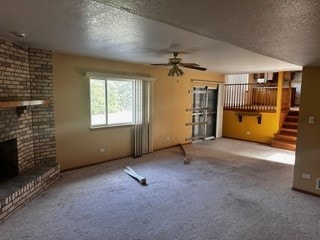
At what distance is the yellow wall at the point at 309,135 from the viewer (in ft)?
12.3

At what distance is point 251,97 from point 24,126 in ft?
26.1

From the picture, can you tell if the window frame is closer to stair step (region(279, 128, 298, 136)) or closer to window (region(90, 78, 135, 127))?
window (region(90, 78, 135, 127))

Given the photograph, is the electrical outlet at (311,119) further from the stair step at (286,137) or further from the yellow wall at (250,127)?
the yellow wall at (250,127)

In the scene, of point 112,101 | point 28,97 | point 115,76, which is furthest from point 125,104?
point 28,97

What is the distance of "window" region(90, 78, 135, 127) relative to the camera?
5.20 metres

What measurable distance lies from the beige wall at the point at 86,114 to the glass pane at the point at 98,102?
0.18m

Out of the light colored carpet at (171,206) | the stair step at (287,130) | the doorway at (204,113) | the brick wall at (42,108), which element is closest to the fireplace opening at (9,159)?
the brick wall at (42,108)

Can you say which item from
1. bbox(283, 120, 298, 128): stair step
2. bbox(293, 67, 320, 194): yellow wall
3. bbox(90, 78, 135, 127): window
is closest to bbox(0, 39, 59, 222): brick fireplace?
bbox(90, 78, 135, 127): window

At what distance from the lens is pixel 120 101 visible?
5699 millimetres

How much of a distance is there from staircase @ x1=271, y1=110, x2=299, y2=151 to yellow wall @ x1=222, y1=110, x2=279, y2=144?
280mm

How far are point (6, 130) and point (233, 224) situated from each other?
354 centimetres

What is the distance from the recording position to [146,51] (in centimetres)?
407

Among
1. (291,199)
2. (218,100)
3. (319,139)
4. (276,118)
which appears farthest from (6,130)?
(276,118)

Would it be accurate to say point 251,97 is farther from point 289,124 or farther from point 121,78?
point 121,78
